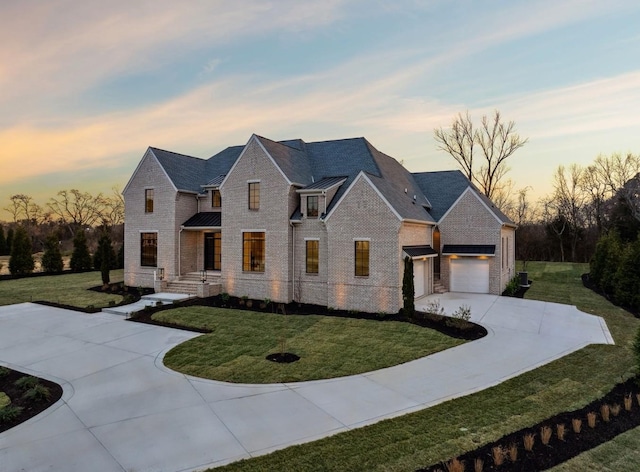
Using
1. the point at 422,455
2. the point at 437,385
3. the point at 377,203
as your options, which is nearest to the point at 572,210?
the point at 377,203

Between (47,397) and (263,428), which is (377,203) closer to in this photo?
(263,428)

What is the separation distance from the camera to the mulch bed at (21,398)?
7.27 meters

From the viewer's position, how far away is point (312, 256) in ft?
62.1

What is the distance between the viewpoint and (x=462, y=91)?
69.1ft

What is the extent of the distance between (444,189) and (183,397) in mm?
21839

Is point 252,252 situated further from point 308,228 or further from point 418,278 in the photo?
point 418,278

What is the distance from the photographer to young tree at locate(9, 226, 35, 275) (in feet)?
95.7

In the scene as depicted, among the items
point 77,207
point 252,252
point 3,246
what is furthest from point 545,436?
point 77,207

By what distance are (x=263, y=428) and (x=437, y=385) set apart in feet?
14.4

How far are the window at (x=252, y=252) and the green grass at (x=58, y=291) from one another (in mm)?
7212

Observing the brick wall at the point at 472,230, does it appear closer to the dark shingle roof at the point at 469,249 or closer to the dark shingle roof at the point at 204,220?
the dark shingle roof at the point at 469,249

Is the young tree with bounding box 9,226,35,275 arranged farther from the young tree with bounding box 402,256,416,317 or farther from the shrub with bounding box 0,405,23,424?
the young tree with bounding box 402,256,416,317

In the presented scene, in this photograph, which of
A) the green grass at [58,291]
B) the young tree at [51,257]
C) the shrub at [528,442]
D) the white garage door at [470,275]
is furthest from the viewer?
the young tree at [51,257]

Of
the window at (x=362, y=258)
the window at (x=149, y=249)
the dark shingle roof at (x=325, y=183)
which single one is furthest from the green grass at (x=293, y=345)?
the window at (x=149, y=249)
